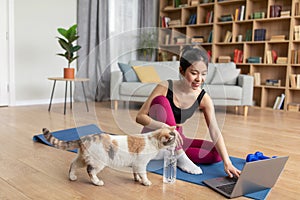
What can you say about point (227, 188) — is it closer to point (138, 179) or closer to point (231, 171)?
point (231, 171)

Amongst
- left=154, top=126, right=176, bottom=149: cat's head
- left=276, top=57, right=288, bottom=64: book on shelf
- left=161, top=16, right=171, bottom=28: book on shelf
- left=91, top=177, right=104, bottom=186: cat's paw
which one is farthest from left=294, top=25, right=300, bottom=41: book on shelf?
left=91, top=177, right=104, bottom=186: cat's paw

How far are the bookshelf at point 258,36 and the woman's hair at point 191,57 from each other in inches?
127

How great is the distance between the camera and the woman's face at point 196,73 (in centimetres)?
139

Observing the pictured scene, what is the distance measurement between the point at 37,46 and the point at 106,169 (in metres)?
2.95

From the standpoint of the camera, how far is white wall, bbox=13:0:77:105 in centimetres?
392

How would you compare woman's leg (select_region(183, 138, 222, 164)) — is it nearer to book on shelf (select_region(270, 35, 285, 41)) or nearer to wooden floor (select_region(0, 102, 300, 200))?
wooden floor (select_region(0, 102, 300, 200))

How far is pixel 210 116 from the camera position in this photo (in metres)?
1.61

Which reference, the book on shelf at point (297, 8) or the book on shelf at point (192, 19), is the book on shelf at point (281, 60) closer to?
the book on shelf at point (297, 8)

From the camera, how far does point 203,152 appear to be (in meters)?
1.75

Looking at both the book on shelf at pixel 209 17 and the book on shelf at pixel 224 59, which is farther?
the book on shelf at pixel 209 17

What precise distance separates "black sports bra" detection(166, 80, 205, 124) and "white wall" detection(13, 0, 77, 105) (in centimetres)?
294

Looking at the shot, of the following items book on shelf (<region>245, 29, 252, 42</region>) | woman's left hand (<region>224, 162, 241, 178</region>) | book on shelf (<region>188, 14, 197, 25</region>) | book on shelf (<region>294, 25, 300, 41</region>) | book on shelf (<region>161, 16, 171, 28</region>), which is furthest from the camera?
book on shelf (<region>161, 16, 171, 28</region>)

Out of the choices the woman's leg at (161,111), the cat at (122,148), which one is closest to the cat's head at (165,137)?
the cat at (122,148)

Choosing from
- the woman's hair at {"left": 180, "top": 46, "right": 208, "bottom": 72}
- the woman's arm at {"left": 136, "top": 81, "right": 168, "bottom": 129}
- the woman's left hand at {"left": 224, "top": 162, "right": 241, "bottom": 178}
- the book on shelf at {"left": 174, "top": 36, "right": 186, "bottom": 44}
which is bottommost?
the woman's left hand at {"left": 224, "top": 162, "right": 241, "bottom": 178}
